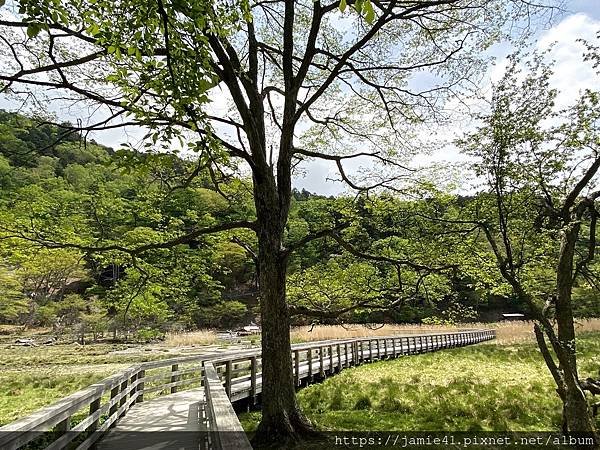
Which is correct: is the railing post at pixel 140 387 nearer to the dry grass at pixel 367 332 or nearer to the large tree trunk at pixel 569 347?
the large tree trunk at pixel 569 347

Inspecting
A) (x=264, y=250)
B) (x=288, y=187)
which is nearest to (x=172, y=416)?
(x=264, y=250)

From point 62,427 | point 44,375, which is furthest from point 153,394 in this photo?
point 62,427

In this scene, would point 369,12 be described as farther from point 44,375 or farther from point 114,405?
point 44,375

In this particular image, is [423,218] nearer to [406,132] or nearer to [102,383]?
[406,132]

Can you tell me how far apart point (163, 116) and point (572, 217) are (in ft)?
20.0

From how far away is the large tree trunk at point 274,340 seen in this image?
675 cm

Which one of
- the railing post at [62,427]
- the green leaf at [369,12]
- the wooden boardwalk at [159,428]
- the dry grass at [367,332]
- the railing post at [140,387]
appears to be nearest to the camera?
the green leaf at [369,12]

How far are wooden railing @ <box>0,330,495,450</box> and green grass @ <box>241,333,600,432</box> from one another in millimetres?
867

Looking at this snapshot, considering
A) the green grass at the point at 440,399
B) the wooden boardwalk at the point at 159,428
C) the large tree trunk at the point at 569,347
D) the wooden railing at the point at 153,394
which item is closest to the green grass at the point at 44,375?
the wooden railing at the point at 153,394

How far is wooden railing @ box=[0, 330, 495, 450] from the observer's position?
9.48ft

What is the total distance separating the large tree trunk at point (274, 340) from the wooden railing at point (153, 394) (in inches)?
32.7

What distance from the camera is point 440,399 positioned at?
33.0 feet

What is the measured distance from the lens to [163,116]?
13.6 feet

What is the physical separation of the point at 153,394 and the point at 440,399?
7419mm
